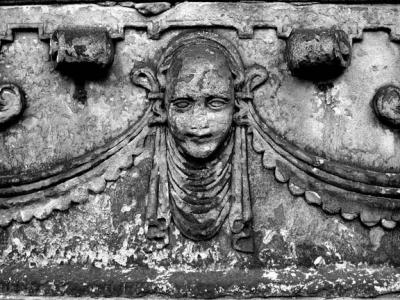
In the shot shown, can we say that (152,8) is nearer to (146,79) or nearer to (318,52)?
(146,79)

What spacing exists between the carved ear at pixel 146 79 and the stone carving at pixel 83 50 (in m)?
Answer: 0.14

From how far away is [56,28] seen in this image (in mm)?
4457

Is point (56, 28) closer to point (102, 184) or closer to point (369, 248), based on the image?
point (102, 184)

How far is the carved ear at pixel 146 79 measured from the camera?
14.4ft

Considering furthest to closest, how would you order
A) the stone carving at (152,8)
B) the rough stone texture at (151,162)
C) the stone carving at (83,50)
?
the stone carving at (152,8) < the stone carving at (83,50) < the rough stone texture at (151,162)

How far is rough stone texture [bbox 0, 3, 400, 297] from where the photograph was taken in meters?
4.20

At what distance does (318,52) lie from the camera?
4.23m

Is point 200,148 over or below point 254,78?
below

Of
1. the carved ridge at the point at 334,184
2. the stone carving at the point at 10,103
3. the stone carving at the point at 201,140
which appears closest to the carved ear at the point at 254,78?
the stone carving at the point at 201,140

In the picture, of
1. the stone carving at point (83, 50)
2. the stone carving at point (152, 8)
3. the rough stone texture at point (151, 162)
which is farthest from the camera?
the stone carving at point (152, 8)

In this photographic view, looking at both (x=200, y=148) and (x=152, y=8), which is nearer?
(x=200, y=148)

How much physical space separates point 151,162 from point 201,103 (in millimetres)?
418

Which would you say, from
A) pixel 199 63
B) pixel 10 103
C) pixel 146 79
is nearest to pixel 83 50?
pixel 146 79

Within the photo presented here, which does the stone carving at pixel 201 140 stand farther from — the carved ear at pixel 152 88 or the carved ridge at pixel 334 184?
the carved ridge at pixel 334 184
